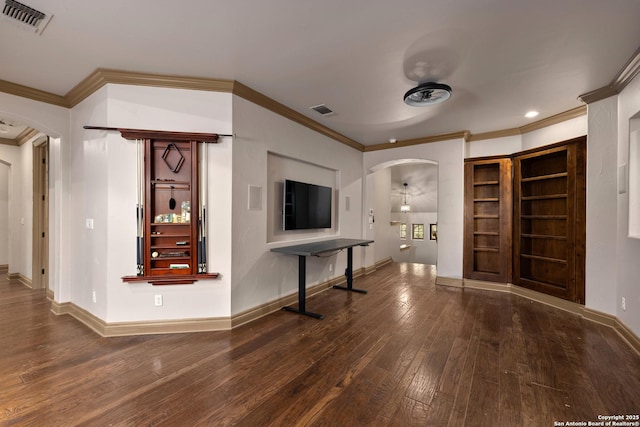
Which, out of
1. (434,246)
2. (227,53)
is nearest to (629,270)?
(227,53)

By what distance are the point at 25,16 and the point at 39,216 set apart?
3936 mm

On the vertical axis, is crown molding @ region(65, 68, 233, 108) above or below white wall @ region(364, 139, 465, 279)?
above

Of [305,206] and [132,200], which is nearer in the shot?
[132,200]

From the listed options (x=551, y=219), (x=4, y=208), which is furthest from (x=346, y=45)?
(x=4, y=208)

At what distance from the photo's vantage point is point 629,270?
294 centimetres

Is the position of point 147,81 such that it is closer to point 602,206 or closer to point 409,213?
point 602,206

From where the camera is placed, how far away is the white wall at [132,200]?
300 cm

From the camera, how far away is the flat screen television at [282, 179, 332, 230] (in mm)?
4043

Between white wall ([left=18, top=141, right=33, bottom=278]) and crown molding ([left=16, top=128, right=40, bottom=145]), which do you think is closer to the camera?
crown molding ([left=16, top=128, right=40, bottom=145])

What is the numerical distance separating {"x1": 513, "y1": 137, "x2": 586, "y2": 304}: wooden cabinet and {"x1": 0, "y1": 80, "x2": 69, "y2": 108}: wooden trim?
6645mm

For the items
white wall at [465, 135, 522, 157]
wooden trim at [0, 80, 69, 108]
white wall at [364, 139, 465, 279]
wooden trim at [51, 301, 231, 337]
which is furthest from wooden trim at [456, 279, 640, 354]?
wooden trim at [0, 80, 69, 108]

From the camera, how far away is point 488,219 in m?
5.05

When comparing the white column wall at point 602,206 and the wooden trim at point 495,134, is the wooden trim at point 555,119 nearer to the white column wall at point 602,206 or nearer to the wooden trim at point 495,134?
the wooden trim at point 495,134

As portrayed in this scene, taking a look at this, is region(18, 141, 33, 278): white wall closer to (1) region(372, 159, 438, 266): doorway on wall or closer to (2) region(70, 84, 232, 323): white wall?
(2) region(70, 84, 232, 323): white wall
